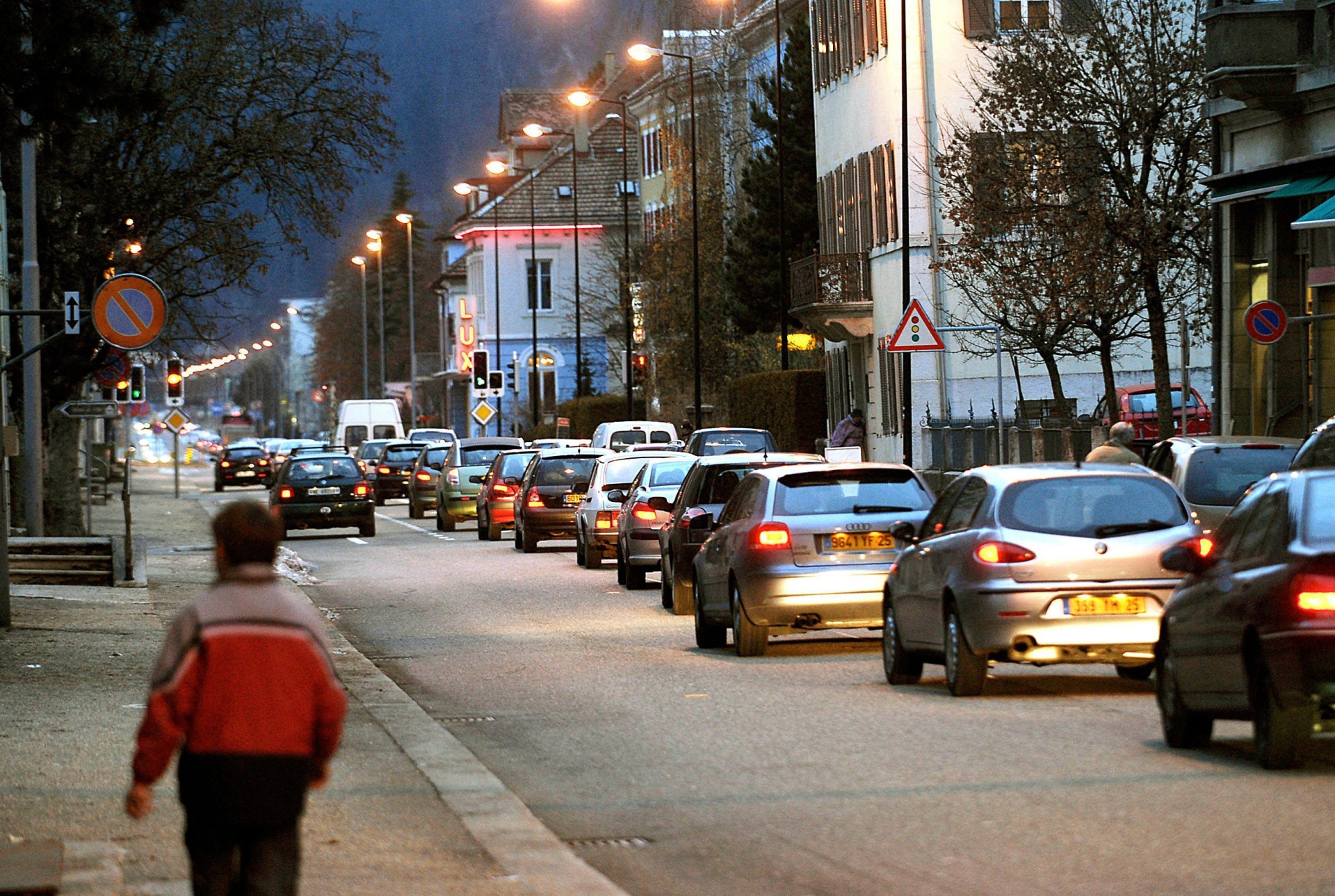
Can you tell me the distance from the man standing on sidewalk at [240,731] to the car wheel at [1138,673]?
33.6 ft

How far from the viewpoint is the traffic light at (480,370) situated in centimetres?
7012

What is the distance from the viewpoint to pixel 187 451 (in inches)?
6122

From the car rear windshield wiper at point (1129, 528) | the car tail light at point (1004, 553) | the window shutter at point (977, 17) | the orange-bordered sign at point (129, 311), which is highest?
the window shutter at point (977, 17)

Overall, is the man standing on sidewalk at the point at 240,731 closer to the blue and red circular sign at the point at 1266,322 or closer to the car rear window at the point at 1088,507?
Answer: the car rear window at the point at 1088,507

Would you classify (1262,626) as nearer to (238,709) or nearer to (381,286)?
(238,709)

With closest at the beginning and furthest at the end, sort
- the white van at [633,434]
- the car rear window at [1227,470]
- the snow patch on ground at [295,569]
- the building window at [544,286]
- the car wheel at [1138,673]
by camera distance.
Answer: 1. the car wheel at [1138,673]
2. the car rear window at [1227,470]
3. the snow patch on ground at [295,569]
4. the white van at [633,434]
5. the building window at [544,286]

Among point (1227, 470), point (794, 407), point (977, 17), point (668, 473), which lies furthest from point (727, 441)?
point (794, 407)

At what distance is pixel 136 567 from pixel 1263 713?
21697 mm

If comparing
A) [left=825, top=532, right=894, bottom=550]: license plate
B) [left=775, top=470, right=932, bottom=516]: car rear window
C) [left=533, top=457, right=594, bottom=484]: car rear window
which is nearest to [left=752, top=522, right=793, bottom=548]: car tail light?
[left=775, top=470, right=932, bottom=516]: car rear window

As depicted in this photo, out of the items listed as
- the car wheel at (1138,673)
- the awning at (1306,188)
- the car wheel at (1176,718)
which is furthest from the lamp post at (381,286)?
the car wheel at (1176,718)

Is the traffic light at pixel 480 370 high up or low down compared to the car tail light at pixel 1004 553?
up

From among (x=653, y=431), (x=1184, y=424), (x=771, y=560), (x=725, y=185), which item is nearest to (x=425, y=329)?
(x=725, y=185)

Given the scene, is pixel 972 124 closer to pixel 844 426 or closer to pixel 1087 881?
pixel 844 426

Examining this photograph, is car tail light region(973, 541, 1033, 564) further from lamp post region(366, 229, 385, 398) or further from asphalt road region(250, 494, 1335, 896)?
lamp post region(366, 229, 385, 398)
